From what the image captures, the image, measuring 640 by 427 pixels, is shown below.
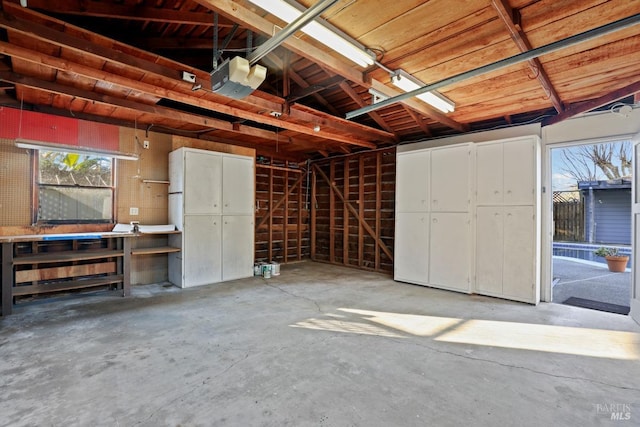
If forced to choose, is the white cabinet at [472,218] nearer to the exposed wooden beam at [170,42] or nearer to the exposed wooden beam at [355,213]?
the exposed wooden beam at [355,213]

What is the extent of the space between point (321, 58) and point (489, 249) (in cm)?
390

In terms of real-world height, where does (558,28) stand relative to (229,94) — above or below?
above

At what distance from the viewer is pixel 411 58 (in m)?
3.09

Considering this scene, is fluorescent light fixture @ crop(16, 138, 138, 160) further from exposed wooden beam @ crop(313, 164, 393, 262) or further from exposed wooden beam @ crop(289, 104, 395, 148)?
exposed wooden beam @ crop(313, 164, 393, 262)

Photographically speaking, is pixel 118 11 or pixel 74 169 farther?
pixel 74 169

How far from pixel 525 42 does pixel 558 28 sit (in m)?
0.24

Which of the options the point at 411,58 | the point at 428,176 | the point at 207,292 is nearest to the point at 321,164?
the point at 428,176

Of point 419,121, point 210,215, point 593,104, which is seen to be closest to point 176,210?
point 210,215

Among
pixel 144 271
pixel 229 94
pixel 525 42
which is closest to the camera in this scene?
pixel 525 42

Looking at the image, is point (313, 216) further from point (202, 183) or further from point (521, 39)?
point (521, 39)

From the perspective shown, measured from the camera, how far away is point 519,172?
4598 mm

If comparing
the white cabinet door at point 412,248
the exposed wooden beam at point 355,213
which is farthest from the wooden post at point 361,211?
the white cabinet door at point 412,248

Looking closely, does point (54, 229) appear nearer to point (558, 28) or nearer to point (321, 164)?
point (321, 164)

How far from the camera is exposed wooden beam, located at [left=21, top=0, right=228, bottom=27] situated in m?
2.71
